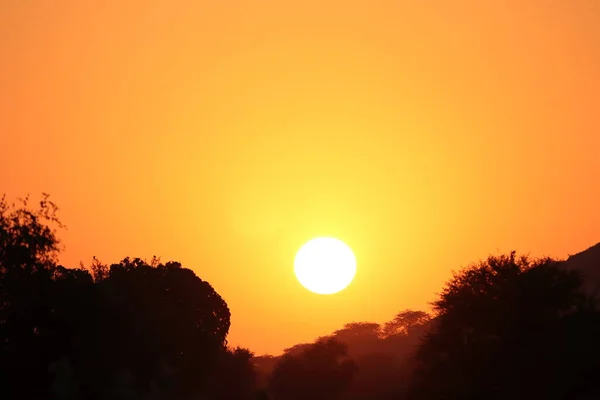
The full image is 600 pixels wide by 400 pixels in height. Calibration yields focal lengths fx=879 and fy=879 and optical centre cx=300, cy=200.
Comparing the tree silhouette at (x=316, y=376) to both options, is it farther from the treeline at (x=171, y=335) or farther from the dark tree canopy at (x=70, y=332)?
the dark tree canopy at (x=70, y=332)

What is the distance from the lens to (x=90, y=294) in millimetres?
63938

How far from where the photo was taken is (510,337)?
66.2 metres

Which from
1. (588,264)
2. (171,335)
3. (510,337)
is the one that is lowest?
(510,337)

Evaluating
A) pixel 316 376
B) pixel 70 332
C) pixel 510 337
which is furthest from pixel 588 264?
pixel 70 332

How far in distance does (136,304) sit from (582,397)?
35.0 metres

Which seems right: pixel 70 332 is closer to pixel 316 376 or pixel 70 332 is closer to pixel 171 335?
pixel 171 335

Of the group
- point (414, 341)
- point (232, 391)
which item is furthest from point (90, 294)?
point (414, 341)

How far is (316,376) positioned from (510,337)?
47353mm

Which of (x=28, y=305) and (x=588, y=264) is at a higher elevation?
(x=588, y=264)

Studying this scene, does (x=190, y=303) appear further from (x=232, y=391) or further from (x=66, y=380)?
(x=66, y=380)

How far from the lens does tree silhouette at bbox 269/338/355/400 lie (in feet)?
358

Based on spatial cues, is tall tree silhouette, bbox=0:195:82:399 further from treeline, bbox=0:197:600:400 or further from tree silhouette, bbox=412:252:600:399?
tree silhouette, bbox=412:252:600:399

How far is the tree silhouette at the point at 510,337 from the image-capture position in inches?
2463

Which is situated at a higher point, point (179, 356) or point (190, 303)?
point (190, 303)
